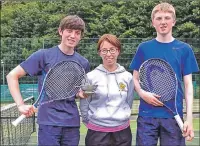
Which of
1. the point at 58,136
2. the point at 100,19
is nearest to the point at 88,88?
the point at 58,136

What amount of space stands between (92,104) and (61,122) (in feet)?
0.83

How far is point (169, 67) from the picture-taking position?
3.50 metres

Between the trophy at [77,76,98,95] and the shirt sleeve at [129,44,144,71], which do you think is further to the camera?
the shirt sleeve at [129,44,144,71]

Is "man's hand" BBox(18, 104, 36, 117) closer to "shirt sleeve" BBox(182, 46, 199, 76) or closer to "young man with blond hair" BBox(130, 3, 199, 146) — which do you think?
"young man with blond hair" BBox(130, 3, 199, 146)

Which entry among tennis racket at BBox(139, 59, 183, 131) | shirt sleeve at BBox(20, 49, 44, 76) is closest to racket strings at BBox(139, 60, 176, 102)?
tennis racket at BBox(139, 59, 183, 131)

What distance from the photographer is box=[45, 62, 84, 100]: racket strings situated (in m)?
3.52

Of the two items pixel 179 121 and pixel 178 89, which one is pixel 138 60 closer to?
pixel 178 89

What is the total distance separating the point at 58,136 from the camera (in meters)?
3.51

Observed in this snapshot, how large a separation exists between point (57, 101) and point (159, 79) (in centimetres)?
71

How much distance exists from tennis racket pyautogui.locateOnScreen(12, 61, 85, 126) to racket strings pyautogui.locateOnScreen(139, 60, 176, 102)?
0.42 m

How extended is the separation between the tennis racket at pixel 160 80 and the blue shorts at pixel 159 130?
0.10 metres

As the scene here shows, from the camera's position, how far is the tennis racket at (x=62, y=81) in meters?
3.52

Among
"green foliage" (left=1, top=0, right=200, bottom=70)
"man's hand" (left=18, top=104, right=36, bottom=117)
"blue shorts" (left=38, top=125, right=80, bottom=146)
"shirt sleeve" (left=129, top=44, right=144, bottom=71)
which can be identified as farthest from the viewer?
"green foliage" (left=1, top=0, right=200, bottom=70)

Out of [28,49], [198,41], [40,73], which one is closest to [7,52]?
[28,49]
